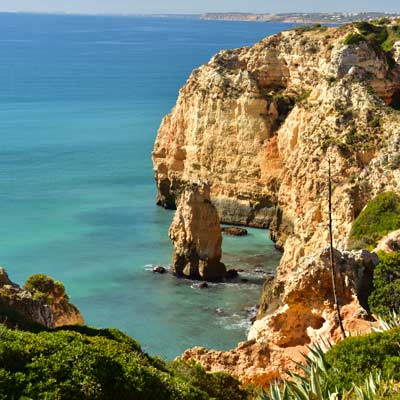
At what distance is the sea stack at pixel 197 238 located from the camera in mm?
49000

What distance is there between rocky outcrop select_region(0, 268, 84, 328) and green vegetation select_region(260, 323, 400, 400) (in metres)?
8.33

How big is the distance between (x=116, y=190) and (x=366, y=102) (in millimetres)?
24554

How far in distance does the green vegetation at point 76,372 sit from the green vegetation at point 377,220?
16771 millimetres

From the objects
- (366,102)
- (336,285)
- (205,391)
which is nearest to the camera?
(205,391)

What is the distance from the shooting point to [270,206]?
59.9m

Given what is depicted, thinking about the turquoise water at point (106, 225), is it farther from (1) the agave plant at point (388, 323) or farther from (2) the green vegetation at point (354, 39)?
(1) the agave plant at point (388, 323)

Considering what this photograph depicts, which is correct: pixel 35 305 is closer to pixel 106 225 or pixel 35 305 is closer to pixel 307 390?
pixel 307 390

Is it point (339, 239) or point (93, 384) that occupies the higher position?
point (93, 384)

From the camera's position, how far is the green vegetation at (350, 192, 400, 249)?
3547 cm

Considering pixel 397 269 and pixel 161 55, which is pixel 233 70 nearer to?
pixel 397 269

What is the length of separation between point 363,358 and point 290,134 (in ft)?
135

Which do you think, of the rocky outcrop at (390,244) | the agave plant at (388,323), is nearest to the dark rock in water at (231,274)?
the rocky outcrop at (390,244)

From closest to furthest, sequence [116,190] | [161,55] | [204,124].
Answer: [204,124] < [116,190] < [161,55]

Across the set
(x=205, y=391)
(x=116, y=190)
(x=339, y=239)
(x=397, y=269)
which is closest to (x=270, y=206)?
(x=116, y=190)
